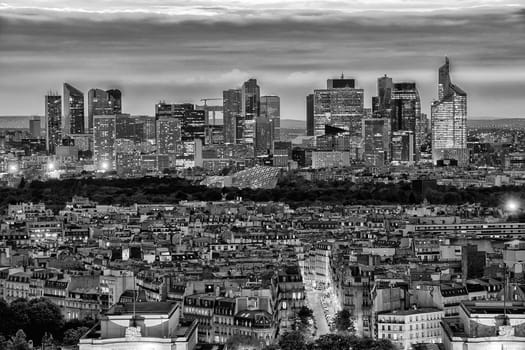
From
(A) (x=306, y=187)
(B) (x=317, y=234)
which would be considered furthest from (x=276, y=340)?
(A) (x=306, y=187)

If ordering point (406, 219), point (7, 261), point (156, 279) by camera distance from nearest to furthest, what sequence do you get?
point (156, 279) < point (7, 261) < point (406, 219)

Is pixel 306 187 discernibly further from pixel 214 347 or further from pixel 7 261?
pixel 214 347

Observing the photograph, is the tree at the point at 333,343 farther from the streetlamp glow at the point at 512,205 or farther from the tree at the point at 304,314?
the streetlamp glow at the point at 512,205

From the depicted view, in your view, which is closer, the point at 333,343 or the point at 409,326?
the point at 333,343

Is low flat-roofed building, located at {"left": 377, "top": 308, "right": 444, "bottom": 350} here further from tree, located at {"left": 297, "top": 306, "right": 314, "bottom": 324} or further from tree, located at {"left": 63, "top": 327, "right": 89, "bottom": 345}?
tree, located at {"left": 63, "top": 327, "right": 89, "bottom": 345}

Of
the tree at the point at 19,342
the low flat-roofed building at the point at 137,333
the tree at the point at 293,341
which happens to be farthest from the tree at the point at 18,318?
the low flat-roofed building at the point at 137,333

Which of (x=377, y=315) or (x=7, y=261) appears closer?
(x=377, y=315)

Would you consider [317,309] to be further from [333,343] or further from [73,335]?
[333,343]

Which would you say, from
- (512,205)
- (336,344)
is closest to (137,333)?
(336,344)
